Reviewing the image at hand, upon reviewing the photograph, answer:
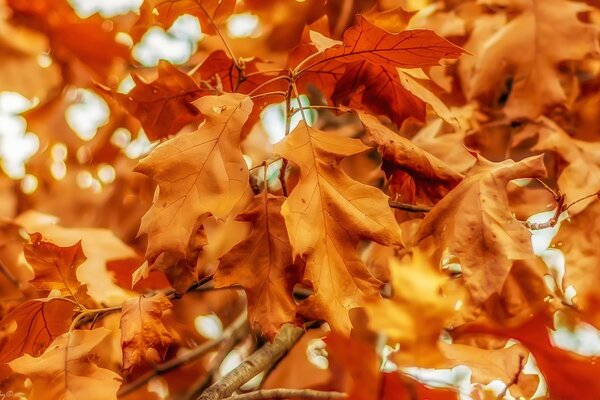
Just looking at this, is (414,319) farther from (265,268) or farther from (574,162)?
(574,162)

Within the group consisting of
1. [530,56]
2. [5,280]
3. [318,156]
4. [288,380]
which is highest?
[318,156]

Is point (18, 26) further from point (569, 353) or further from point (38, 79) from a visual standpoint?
point (569, 353)

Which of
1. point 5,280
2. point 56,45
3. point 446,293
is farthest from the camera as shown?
point 56,45

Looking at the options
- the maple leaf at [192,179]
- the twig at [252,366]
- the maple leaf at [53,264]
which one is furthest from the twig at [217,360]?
the maple leaf at [192,179]

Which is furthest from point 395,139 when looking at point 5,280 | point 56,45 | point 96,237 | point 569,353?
point 56,45

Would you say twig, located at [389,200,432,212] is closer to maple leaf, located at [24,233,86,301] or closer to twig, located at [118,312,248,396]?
maple leaf, located at [24,233,86,301]

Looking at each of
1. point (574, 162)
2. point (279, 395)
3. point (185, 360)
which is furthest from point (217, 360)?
point (574, 162)

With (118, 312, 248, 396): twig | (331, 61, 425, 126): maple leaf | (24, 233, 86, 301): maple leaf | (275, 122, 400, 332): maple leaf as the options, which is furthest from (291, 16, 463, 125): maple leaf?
(118, 312, 248, 396): twig
